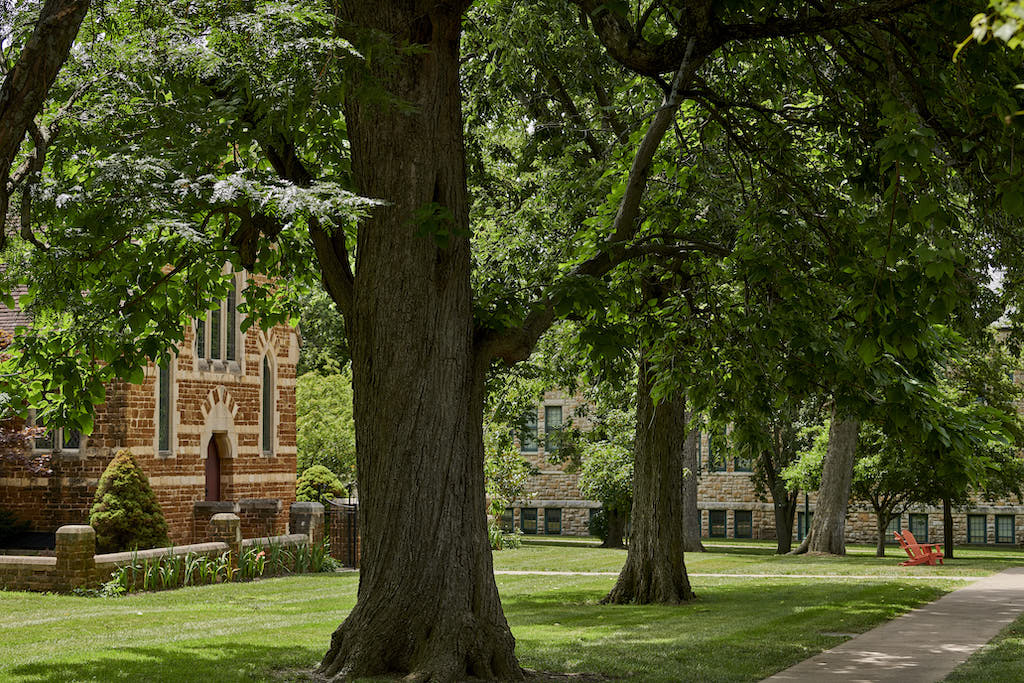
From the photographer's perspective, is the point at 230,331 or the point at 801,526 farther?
the point at 801,526

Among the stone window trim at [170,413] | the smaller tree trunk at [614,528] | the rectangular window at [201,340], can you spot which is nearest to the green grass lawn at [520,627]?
the stone window trim at [170,413]

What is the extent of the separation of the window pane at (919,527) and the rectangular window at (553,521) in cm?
1348

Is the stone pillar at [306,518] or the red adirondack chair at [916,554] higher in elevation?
the stone pillar at [306,518]

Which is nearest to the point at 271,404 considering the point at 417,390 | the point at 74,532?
the point at 74,532

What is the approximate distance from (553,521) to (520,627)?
108 feet

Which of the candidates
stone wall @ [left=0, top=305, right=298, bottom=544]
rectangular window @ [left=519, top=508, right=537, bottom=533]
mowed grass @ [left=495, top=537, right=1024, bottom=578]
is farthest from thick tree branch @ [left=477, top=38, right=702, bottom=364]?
rectangular window @ [left=519, top=508, right=537, bottom=533]

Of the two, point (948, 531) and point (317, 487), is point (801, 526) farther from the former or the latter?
point (317, 487)

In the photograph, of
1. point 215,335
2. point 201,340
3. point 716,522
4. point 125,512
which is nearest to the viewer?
point 125,512

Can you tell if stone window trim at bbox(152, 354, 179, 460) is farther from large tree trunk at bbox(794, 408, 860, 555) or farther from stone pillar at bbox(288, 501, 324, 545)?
large tree trunk at bbox(794, 408, 860, 555)

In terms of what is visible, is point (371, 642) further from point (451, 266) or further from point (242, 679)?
point (451, 266)

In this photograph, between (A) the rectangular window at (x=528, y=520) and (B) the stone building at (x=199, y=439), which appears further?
(A) the rectangular window at (x=528, y=520)

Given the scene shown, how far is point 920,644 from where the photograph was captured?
12.9 meters

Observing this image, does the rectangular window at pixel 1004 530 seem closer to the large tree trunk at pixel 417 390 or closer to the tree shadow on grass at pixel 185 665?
the tree shadow on grass at pixel 185 665

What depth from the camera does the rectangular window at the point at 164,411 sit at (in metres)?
25.1
